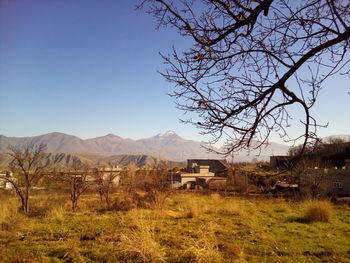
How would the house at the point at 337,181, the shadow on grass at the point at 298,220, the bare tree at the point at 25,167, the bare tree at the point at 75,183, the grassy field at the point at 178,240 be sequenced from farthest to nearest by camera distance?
the house at the point at 337,181 < the bare tree at the point at 75,183 < the bare tree at the point at 25,167 < the shadow on grass at the point at 298,220 < the grassy field at the point at 178,240

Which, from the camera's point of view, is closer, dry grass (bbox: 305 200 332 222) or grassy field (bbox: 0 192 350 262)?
grassy field (bbox: 0 192 350 262)

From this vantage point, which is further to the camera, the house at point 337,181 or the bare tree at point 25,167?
the house at point 337,181

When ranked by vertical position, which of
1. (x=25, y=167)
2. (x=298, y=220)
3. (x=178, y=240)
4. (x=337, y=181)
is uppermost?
(x=25, y=167)

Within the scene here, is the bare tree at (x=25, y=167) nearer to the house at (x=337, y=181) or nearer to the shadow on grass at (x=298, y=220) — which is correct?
the shadow on grass at (x=298, y=220)

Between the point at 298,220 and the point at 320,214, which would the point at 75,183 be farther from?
the point at 320,214

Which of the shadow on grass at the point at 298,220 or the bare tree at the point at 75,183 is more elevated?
the bare tree at the point at 75,183

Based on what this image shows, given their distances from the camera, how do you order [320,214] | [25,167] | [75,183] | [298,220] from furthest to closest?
[75,183] < [25,167] < [298,220] < [320,214]

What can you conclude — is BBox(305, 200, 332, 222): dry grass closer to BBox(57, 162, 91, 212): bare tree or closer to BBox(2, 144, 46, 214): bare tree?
BBox(57, 162, 91, 212): bare tree

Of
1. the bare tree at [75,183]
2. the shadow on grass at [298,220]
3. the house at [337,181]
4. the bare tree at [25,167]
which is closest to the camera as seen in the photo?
the shadow on grass at [298,220]

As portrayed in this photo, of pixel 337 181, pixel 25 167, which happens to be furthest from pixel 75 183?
pixel 337 181

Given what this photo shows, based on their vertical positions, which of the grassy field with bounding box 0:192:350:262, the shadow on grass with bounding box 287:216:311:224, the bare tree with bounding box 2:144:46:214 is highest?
the bare tree with bounding box 2:144:46:214

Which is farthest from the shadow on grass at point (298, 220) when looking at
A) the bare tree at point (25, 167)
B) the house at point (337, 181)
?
the bare tree at point (25, 167)

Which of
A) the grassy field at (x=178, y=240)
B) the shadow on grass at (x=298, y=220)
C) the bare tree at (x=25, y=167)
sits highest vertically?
the bare tree at (x=25, y=167)

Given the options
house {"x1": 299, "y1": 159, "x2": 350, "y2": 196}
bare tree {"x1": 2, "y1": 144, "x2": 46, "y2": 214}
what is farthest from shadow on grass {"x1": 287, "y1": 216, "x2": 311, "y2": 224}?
bare tree {"x1": 2, "y1": 144, "x2": 46, "y2": 214}
